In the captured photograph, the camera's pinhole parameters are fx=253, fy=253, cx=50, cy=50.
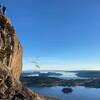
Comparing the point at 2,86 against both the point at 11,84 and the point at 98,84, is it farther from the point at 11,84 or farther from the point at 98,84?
the point at 98,84

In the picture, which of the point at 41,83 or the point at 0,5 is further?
the point at 41,83

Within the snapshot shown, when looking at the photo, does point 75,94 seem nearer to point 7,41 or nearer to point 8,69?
point 7,41

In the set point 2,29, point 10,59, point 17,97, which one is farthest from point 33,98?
point 2,29

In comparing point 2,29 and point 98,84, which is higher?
point 2,29

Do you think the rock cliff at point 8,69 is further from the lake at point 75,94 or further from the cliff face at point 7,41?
the lake at point 75,94

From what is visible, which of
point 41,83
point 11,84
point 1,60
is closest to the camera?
point 11,84

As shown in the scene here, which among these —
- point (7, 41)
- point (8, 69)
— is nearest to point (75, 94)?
point (7, 41)

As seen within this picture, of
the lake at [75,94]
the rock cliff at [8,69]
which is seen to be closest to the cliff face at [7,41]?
the rock cliff at [8,69]

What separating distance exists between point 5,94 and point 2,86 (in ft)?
3.45

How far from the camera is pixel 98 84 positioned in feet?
592

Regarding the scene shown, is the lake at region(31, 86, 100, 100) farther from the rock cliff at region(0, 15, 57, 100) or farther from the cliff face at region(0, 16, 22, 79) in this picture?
the rock cliff at region(0, 15, 57, 100)

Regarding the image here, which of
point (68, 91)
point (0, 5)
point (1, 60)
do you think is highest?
point (0, 5)

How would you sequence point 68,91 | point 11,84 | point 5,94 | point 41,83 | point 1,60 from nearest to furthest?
point 5,94 < point 11,84 < point 1,60 < point 68,91 < point 41,83

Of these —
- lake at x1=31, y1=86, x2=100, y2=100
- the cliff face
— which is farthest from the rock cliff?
lake at x1=31, y1=86, x2=100, y2=100
